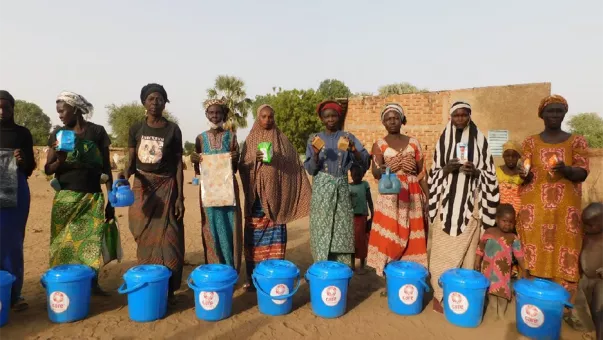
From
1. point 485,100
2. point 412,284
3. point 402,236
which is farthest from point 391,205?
point 485,100

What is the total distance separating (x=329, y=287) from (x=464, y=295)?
1.11 m

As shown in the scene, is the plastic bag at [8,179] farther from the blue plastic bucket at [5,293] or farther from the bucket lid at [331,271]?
the bucket lid at [331,271]

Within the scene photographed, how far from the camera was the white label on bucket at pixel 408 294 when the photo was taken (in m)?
3.34

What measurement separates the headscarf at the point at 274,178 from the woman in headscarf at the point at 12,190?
1941 millimetres

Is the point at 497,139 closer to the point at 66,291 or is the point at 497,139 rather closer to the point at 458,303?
the point at 458,303

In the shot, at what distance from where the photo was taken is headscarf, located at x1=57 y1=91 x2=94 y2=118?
131 inches

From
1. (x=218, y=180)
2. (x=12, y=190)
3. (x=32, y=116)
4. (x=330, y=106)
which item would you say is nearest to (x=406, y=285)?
(x=330, y=106)

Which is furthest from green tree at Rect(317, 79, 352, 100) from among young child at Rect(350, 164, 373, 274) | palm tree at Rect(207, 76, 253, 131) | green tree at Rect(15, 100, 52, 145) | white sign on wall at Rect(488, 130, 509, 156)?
young child at Rect(350, 164, 373, 274)

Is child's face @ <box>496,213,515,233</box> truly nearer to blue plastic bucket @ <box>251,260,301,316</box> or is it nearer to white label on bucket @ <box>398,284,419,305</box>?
white label on bucket @ <box>398,284,419,305</box>

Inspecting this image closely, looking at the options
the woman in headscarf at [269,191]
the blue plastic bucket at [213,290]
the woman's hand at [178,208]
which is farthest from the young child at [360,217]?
the woman's hand at [178,208]

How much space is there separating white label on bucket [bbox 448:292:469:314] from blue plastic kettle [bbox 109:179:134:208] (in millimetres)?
2846

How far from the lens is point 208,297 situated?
10.2 ft

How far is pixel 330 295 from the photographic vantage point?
10.7ft

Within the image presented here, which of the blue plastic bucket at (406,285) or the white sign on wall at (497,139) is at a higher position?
the white sign on wall at (497,139)
